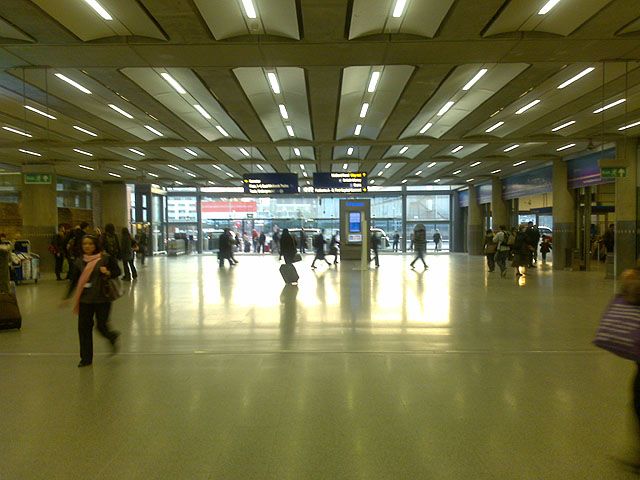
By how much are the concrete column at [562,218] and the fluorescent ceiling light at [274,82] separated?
13709mm

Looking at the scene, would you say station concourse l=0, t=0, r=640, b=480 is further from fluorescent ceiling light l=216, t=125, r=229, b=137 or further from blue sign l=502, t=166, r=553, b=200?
blue sign l=502, t=166, r=553, b=200

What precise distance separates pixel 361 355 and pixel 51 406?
3.33 m

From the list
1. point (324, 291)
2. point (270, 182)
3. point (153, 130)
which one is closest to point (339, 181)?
point (270, 182)

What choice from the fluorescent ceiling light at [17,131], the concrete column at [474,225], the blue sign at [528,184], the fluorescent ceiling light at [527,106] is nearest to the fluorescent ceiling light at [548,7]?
the fluorescent ceiling light at [527,106]

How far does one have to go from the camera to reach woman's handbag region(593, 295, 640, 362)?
327cm

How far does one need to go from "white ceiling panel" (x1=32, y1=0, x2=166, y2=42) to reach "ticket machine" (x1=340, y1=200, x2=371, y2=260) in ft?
55.1

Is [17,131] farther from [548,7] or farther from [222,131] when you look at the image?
[548,7]

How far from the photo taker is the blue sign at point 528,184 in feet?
74.4

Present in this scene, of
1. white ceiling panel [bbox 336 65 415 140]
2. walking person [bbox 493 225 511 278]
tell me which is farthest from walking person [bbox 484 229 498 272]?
white ceiling panel [bbox 336 65 415 140]

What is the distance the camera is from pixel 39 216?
2147 centimetres

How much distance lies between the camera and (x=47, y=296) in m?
12.6

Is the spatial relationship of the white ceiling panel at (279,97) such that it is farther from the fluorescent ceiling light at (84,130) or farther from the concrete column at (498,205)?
the concrete column at (498,205)

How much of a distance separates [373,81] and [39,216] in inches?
643

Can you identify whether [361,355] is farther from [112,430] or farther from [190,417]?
[112,430]
